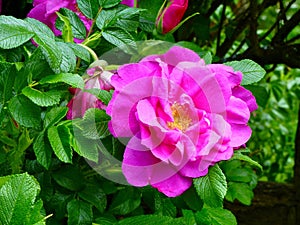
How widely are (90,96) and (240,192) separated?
498 millimetres

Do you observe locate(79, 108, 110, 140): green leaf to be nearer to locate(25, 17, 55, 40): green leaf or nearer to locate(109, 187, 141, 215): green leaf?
locate(25, 17, 55, 40): green leaf

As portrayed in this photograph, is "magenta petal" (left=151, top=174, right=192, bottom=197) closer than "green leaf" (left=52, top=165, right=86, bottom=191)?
Yes

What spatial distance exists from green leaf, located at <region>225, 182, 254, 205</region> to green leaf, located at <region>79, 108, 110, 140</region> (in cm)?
48

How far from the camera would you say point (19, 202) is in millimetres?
525

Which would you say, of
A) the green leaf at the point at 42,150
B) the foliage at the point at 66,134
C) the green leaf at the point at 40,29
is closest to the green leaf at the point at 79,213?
the foliage at the point at 66,134

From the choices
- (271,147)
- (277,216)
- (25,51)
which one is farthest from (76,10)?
(271,147)

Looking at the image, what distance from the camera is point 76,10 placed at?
0.79 m

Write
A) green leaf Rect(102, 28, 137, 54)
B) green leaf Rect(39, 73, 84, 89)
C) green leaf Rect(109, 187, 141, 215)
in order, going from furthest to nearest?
green leaf Rect(109, 187, 141, 215)
green leaf Rect(102, 28, 137, 54)
green leaf Rect(39, 73, 84, 89)

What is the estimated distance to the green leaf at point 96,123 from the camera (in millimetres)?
616

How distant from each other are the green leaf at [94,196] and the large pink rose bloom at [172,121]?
0.73 feet

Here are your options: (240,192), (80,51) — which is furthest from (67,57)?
(240,192)

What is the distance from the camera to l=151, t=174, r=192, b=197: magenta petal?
588 mm

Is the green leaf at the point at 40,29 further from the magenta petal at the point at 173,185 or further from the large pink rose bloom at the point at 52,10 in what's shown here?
the magenta petal at the point at 173,185

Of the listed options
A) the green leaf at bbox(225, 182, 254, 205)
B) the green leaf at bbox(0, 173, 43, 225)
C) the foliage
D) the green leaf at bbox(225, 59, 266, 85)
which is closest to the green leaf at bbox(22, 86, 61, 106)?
the foliage
